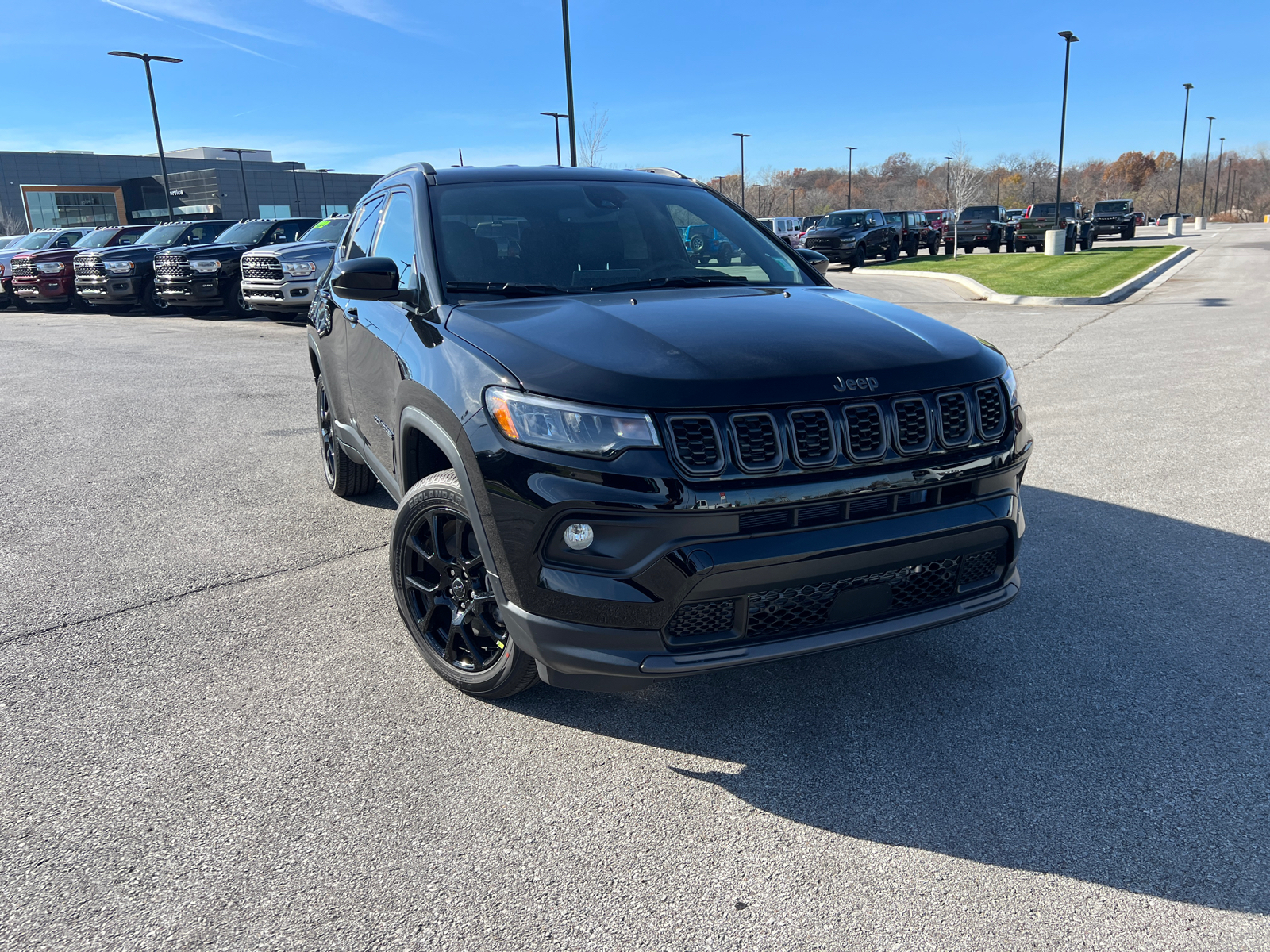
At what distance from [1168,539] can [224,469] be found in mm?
5926

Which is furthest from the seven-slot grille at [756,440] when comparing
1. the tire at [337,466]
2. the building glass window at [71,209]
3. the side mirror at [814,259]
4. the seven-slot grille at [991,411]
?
the building glass window at [71,209]

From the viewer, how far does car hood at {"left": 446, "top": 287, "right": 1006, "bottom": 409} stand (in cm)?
260

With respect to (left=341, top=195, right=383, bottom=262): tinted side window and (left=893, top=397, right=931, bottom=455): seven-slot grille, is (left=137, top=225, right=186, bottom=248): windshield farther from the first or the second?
(left=893, top=397, right=931, bottom=455): seven-slot grille

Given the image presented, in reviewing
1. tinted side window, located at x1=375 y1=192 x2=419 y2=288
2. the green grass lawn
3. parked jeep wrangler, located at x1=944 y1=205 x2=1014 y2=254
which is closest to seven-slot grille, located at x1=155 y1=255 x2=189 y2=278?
the green grass lawn

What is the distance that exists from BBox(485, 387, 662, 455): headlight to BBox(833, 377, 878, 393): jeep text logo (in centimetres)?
56

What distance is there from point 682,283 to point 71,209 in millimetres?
96787

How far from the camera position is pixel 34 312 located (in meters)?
25.2

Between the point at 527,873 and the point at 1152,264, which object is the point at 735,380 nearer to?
the point at 527,873

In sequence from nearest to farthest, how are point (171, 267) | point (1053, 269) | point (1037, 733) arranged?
point (1037, 733) → point (171, 267) → point (1053, 269)

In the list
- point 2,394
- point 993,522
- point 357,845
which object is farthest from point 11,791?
point 2,394

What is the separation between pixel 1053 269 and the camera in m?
24.4

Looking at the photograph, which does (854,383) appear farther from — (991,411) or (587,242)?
(587,242)

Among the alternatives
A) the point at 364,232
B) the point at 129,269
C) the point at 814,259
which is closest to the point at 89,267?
the point at 129,269

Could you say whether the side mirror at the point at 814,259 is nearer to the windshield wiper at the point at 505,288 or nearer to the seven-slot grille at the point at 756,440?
the windshield wiper at the point at 505,288
